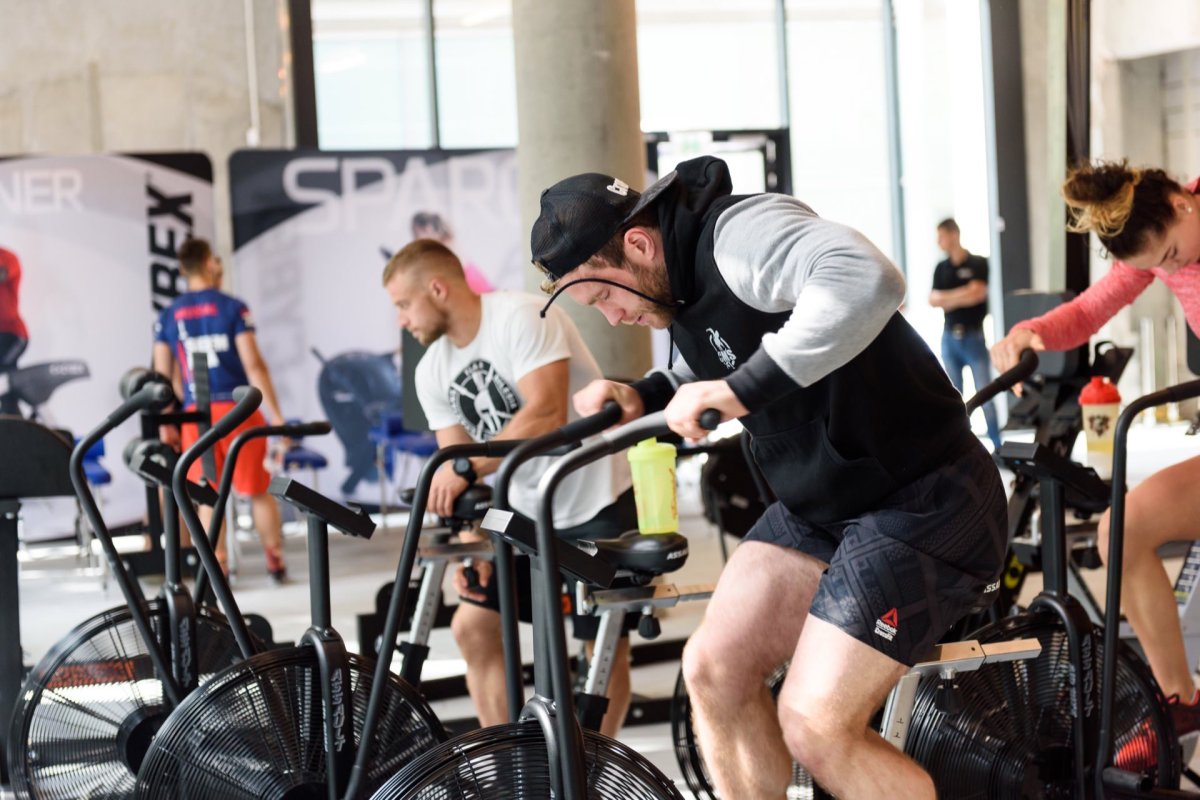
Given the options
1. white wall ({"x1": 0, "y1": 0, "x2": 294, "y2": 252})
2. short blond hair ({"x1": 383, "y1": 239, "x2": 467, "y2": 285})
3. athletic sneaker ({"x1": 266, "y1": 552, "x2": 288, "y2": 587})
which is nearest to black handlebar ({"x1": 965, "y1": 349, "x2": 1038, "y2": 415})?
short blond hair ({"x1": 383, "y1": 239, "x2": 467, "y2": 285})

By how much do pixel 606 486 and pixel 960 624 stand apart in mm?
979

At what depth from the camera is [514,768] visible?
212cm

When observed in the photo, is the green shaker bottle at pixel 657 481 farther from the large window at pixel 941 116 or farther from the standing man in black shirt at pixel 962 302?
the large window at pixel 941 116

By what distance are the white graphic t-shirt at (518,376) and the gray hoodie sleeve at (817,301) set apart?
1469mm

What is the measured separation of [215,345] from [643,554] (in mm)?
4517

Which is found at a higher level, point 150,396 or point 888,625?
point 150,396

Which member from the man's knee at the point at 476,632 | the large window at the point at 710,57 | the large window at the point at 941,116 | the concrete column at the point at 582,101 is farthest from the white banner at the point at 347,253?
the large window at the point at 941,116

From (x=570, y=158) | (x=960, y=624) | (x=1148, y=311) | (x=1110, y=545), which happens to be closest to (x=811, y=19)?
(x=1148, y=311)

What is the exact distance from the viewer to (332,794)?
2656 mm

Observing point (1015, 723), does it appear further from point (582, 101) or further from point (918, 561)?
point (582, 101)

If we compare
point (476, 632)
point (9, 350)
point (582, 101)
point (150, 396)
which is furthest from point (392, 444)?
point (150, 396)

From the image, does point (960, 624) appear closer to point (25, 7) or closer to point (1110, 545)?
point (1110, 545)

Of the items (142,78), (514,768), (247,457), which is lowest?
(247,457)

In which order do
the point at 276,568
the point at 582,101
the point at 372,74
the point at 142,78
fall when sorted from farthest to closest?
the point at 372,74 → the point at 142,78 → the point at 276,568 → the point at 582,101
